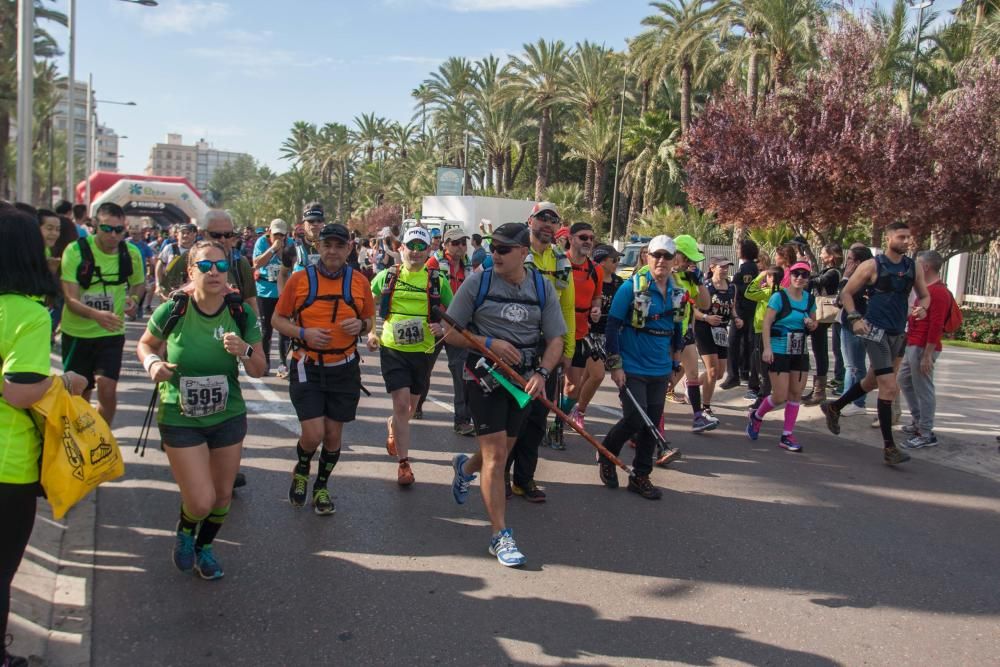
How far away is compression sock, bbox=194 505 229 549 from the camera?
422cm

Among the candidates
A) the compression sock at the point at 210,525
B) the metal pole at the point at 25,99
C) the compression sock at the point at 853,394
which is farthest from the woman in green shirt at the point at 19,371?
the metal pole at the point at 25,99

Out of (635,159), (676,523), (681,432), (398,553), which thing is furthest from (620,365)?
(635,159)

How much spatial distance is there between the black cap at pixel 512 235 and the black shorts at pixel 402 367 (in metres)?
1.61

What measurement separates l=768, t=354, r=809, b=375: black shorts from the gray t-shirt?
336 cm

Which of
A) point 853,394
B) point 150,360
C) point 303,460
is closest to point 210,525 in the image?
point 150,360

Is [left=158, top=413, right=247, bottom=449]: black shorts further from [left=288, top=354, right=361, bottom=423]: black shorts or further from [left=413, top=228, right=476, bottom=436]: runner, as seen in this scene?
[left=413, top=228, right=476, bottom=436]: runner

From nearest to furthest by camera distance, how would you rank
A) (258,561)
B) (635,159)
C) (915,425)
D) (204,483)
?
(204,483) → (258,561) → (915,425) → (635,159)

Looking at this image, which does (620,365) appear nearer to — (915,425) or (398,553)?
(398,553)

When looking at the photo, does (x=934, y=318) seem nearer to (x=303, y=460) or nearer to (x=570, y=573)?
(x=570, y=573)

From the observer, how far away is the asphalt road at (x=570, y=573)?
375 centimetres

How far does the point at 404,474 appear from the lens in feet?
19.8

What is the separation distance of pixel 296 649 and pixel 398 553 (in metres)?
1.18

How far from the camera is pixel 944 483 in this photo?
266 inches

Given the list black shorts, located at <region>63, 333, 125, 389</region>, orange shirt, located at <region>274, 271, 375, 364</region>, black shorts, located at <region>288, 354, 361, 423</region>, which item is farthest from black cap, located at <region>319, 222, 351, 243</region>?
black shorts, located at <region>63, 333, 125, 389</region>
